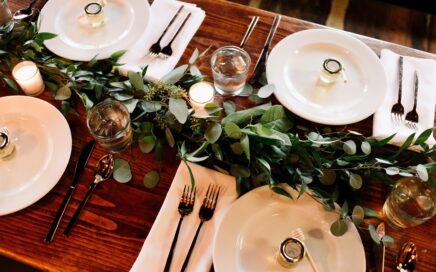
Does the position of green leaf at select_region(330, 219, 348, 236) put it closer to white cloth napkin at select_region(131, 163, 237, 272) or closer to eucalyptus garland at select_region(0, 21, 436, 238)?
eucalyptus garland at select_region(0, 21, 436, 238)

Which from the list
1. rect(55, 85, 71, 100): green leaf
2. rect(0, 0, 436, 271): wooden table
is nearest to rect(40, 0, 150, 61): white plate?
rect(55, 85, 71, 100): green leaf

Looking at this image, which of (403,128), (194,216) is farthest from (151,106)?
(403,128)

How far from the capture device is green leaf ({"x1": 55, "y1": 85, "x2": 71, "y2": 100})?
1125 mm

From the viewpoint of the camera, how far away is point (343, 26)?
2482mm

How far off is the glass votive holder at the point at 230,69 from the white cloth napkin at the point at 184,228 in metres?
0.25

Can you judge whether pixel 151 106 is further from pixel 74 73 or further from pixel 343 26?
pixel 343 26

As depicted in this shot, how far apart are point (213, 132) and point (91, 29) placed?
592 millimetres

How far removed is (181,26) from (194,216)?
2.01ft

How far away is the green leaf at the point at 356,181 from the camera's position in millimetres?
973

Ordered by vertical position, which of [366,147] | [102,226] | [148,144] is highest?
[366,147]

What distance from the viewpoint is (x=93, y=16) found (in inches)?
50.5

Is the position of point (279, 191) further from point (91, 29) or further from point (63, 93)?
point (91, 29)

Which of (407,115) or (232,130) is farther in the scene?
(407,115)

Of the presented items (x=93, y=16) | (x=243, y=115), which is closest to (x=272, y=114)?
→ (x=243, y=115)
